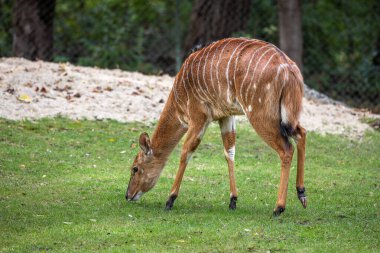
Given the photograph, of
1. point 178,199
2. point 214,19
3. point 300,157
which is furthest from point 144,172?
point 214,19

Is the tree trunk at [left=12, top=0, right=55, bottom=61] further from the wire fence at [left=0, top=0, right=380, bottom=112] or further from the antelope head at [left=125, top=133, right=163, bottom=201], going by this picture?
the antelope head at [left=125, top=133, right=163, bottom=201]

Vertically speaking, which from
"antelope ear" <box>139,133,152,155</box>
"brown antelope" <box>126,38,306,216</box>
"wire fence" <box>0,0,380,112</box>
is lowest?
"wire fence" <box>0,0,380,112</box>

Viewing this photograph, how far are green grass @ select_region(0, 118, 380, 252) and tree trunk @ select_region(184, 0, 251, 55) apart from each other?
177 inches

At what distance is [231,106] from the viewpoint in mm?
6801

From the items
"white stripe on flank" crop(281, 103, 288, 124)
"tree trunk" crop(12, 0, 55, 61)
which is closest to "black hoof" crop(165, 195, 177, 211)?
"white stripe on flank" crop(281, 103, 288, 124)

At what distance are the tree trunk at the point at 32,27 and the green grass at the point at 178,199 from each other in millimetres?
5201

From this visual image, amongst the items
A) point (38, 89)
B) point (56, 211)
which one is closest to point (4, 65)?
point (38, 89)

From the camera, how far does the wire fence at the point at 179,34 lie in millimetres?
15047

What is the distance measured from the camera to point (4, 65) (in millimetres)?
11703

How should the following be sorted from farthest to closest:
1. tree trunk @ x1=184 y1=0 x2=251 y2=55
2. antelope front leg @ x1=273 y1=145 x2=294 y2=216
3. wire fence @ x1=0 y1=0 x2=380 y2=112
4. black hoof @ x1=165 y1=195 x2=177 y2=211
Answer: wire fence @ x1=0 y1=0 x2=380 y2=112 → tree trunk @ x1=184 y1=0 x2=251 y2=55 → black hoof @ x1=165 y1=195 x2=177 y2=211 → antelope front leg @ x1=273 y1=145 x2=294 y2=216

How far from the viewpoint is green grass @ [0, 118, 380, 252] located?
18.9 ft

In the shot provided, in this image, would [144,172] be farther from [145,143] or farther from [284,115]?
[284,115]

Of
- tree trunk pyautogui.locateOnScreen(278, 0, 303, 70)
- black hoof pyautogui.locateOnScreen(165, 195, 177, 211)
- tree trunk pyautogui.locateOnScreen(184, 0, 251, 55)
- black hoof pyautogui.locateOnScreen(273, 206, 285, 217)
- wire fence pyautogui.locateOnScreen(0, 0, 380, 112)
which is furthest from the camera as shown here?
wire fence pyautogui.locateOnScreen(0, 0, 380, 112)

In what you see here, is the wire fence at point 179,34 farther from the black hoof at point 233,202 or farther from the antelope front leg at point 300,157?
the antelope front leg at point 300,157
